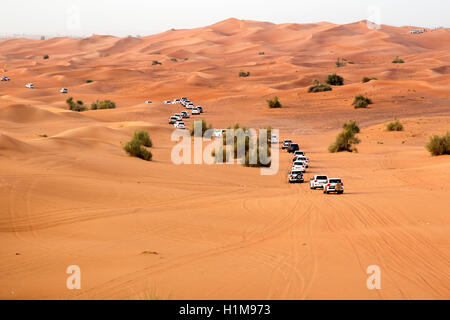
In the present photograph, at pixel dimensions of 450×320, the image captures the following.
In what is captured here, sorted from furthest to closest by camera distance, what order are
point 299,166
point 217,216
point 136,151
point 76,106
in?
point 76,106
point 136,151
point 299,166
point 217,216

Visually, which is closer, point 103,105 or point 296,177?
point 296,177

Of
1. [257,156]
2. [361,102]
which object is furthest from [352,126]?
[361,102]

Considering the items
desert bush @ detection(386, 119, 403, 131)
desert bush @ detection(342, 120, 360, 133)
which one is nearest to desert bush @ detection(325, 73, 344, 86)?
desert bush @ detection(342, 120, 360, 133)

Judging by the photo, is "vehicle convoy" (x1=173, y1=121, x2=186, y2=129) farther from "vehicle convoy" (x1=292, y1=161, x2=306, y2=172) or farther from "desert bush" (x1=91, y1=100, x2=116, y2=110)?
"vehicle convoy" (x1=292, y1=161, x2=306, y2=172)

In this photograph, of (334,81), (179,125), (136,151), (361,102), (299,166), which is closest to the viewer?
(299,166)

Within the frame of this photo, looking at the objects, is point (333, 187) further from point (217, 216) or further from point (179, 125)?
point (179, 125)

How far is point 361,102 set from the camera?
70750mm

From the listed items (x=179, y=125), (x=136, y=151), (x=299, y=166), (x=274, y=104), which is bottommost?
(x=299, y=166)

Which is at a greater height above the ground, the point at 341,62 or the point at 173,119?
the point at 341,62

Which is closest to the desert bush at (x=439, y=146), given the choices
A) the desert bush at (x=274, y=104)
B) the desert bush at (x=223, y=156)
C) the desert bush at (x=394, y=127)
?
the desert bush at (x=223, y=156)

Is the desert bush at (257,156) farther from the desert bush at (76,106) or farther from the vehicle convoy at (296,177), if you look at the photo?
the desert bush at (76,106)

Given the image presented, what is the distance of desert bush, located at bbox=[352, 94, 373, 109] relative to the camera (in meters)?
70.7
